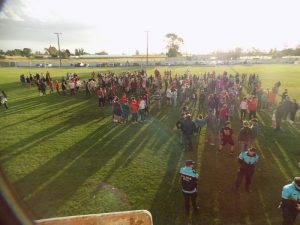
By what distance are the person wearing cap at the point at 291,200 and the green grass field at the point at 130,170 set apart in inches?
38.8

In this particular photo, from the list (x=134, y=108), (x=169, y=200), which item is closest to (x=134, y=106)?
(x=134, y=108)

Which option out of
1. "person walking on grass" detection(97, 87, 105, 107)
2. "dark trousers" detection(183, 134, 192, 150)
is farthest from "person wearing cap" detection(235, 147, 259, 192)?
"person walking on grass" detection(97, 87, 105, 107)

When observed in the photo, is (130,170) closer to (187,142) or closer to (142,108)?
(187,142)

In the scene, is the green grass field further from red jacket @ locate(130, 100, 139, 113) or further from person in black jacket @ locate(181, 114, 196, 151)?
red jacket @ locate(130, 100, 139, 113)

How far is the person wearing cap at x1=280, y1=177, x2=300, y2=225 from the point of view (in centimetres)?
623

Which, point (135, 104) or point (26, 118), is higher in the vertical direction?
point (135, 104)

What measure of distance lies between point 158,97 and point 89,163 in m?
10.1

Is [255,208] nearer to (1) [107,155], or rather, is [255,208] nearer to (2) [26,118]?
(1) [107,155]

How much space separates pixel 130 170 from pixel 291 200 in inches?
222

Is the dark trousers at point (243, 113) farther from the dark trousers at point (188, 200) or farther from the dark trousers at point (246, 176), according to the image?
the dark trousers at point (188, 200)

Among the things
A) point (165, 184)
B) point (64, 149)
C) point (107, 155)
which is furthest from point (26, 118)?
point (165, 184)

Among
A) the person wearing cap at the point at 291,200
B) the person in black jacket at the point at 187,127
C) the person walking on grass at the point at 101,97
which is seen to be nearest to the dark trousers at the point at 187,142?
the person in black jacket at the point at 187,127

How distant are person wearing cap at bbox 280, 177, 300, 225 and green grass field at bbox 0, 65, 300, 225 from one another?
986 mm

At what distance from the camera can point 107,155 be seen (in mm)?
11656
